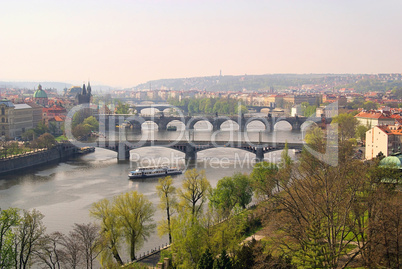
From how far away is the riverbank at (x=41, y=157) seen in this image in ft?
96.9

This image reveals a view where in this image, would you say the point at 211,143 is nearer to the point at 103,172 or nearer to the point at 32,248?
the point at 103,172

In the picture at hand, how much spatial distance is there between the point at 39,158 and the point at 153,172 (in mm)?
9041

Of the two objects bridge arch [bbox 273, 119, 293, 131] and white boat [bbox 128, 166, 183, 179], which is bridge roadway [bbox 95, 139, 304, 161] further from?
bridge arch [bbox 273, 119, 293, 131]

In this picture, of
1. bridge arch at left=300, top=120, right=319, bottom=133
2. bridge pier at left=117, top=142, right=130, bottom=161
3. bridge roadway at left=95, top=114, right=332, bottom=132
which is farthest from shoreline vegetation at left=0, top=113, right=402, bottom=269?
bridge roadway at left=95, top=114, right=332, bottom=132

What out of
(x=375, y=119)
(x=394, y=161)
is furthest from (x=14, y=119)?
(x=394, y=161)

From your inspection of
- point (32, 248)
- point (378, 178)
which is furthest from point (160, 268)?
point (378, 178)

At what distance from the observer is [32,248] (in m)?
13.8

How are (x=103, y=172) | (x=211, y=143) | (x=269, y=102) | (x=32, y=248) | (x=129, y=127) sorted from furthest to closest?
(x=269, y=102) → (x=129, y=127) → (x=211, y=143) → (x=103, y=172) → (x=32, y=248)

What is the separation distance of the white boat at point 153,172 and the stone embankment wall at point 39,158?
23.9 ft

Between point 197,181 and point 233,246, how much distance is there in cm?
584

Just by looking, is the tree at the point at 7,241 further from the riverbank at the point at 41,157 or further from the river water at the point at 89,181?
the riverbank at the point at 41,157

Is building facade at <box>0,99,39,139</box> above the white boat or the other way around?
above

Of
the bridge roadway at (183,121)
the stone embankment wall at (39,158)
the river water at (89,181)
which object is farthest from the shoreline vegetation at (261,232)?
the bridge roadway at (183,121)

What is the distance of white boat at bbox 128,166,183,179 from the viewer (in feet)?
91.1
